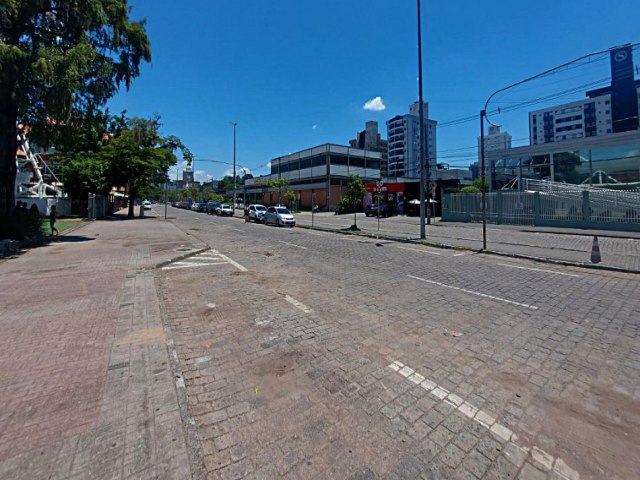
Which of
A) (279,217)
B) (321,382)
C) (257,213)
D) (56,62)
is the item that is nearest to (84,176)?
(257,213)

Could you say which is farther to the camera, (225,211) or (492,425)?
(225,211)

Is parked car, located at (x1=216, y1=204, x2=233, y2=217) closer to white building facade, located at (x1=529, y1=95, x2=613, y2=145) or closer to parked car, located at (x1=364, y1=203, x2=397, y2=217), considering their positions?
parked car, located at (x1=364, y1=203, x2=397, y2=217)

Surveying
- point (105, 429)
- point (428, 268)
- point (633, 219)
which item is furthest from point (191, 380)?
point (633, 219)

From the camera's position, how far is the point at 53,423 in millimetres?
2791

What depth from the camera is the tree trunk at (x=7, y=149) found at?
15008mm

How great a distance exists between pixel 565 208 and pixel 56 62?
29379 millimetres

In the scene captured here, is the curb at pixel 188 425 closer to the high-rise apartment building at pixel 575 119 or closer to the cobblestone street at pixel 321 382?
the cobblestone street at pixel 321 382

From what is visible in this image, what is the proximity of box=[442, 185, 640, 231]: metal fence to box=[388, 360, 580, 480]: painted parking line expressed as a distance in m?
22.9

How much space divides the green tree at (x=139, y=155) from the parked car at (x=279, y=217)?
Answer: 15089 mm

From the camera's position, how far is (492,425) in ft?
9.21

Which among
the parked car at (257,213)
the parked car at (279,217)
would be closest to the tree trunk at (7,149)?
the parked car at (279,217)

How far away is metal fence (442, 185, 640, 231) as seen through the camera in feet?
63.8

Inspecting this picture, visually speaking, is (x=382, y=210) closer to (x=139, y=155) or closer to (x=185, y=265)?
(x=139, y=155)

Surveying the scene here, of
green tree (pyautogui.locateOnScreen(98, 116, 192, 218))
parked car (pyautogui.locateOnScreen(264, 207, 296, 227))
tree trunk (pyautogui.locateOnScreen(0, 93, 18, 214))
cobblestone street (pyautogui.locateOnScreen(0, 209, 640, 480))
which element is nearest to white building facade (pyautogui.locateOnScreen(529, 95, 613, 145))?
parked car (pyautogui.locateOnScreen(264, 207, 296, 227))
